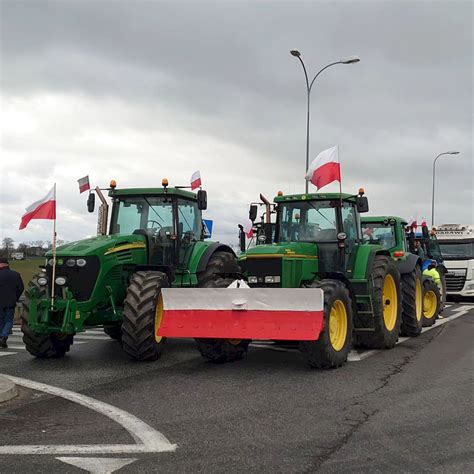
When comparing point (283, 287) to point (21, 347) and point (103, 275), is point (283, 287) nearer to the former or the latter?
point (103, 275)

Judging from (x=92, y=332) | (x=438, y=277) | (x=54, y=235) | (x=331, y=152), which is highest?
(x=331, y=152)

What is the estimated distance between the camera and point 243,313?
28.9 feet

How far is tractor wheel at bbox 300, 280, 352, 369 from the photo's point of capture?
8.50m

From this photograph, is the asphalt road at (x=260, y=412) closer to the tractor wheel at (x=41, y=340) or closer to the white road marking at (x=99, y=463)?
the white road marking at (x=99, y=463)

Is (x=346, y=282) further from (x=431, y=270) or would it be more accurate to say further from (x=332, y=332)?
(x=431, y=270)

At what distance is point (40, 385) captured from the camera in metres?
7.74

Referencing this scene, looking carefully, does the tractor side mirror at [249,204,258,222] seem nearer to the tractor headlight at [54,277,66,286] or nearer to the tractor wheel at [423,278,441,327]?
the tractor headlight at [54,277,66,286]

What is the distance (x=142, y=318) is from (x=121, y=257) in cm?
147

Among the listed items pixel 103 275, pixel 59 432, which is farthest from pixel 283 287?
pixel 59 432

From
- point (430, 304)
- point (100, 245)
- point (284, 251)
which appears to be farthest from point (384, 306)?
point (100, 245)

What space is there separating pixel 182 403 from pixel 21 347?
5.75 meters

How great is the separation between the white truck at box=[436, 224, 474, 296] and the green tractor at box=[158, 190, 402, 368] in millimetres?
12550

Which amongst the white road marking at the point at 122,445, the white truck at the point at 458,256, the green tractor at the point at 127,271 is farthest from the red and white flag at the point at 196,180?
the white truck at the point at 458,256

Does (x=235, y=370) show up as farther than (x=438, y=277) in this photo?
No
